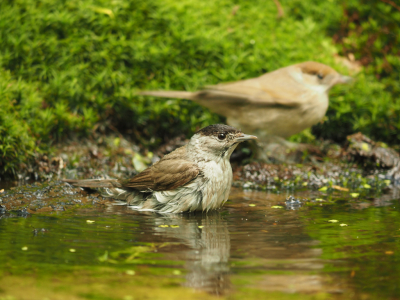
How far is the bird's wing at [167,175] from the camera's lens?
199 inches

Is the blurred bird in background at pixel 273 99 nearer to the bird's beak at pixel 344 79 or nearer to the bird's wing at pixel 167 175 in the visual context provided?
the bird's beak at pixel 344 79

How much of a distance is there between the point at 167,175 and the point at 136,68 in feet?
10.4

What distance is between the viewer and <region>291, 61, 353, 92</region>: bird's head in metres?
7.17

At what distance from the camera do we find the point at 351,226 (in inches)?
181

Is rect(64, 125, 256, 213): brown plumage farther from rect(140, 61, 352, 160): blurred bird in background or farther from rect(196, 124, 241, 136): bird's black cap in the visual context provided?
rect(140, 61, 352, 160): blurred bird in background

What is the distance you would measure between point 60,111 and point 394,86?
220 inches

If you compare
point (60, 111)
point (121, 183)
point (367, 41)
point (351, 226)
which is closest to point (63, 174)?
point (60, 111)

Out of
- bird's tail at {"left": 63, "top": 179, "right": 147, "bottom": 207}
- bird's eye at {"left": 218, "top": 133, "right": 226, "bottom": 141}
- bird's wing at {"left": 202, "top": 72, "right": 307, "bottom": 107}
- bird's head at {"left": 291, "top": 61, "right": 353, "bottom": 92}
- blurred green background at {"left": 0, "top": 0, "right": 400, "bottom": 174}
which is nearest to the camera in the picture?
bird's eye at {"left": 218, "top": 133, "right": 226, "bottom": 141}

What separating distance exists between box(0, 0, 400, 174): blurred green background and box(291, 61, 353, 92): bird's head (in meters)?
0.94

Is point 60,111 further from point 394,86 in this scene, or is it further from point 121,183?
point 394,86

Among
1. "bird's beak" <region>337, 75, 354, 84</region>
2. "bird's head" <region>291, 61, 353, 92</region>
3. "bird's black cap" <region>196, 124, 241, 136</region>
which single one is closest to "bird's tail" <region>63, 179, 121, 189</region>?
"bird's black cap" <region>196, 124, 241, 136</region>

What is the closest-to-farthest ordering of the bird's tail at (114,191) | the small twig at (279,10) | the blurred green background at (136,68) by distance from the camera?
the bird's tail at (114,191) < the blurred green background at (136,68) < the small twig at (279,10)

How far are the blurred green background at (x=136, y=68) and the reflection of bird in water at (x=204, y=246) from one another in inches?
104

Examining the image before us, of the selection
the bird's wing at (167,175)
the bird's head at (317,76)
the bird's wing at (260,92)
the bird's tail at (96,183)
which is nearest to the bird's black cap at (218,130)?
the bird's wing at (167,175)
